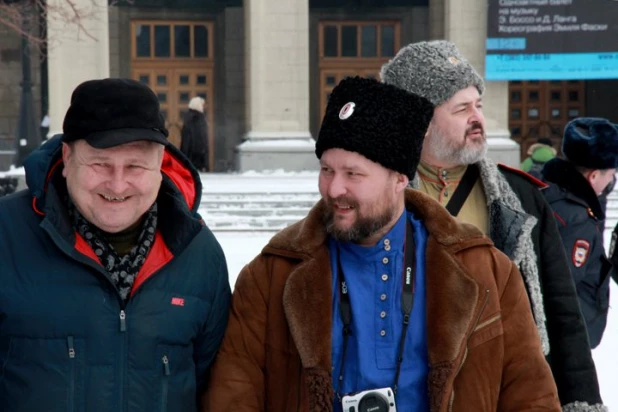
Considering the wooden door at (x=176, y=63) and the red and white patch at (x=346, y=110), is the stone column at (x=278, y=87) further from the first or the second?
the red and white patch at (x=346, y=110)

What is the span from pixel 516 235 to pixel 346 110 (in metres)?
0.88

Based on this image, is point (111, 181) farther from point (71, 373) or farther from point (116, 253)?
point (71, 373)

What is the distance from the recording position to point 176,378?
2.75m

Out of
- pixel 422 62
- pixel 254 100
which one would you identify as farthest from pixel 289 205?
pixel 422 62

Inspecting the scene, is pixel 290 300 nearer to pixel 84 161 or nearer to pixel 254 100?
pixel 84 161

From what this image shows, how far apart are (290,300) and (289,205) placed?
13785 mm

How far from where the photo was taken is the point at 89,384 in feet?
8.64

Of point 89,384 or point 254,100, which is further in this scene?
point 254,100

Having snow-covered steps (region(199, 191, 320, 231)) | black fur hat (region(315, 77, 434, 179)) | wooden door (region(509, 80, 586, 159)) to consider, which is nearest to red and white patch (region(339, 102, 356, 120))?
black fur hat (region(315, 77, 434, 179))

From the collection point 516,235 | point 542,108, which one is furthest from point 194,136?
point 516,235

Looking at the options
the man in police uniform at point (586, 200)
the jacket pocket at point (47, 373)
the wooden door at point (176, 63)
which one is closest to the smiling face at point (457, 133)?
the jacket pocket at point (47, 373)

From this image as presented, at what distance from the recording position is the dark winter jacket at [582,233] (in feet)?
15.9

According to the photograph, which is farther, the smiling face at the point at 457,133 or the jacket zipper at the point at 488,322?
the smiling face at the point at 457,133

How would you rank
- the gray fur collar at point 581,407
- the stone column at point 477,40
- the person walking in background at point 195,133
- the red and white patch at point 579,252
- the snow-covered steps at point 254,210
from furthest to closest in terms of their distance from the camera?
the stone column at point 477,40 → the person walking in background at point 195,133 → the snow-covered steps at point 254,210 → the red and white patch at point 579,252 → the gray fur collar at point 581,407
